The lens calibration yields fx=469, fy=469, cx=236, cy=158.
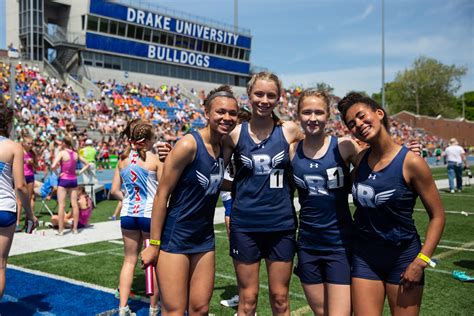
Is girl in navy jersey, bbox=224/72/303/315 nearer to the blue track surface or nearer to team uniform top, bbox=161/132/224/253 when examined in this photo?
team uniform top, bbox=161/132/224/253

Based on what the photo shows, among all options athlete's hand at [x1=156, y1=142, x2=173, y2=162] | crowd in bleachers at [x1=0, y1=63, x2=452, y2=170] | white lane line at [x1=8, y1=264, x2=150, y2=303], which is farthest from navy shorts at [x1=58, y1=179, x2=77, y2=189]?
crowd in bleachers at [x1=0, y1=63, x2=452, y2=170]

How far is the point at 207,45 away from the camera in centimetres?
4797

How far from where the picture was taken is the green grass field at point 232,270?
5.04 metres

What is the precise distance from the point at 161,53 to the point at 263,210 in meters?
42.0

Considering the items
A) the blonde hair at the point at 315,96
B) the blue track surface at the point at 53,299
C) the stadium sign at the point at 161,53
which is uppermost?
the stadium sign at the point at 161,53

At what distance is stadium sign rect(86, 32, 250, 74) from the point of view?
38.7 m

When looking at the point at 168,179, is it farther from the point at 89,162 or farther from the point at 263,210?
the point at 89,162

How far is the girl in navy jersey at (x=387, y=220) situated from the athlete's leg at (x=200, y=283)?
1.01 meters

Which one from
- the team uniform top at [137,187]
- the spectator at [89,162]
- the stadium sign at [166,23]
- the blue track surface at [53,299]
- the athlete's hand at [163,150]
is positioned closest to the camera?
the athlete's hand at [163,150]

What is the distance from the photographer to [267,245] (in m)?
3.40

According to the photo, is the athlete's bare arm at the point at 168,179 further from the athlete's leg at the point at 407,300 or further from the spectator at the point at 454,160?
the spectator at the point at 454,160

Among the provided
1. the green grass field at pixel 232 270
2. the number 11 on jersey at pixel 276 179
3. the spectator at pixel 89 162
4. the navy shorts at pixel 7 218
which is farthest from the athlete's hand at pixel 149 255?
the spectator at pixel 89 162

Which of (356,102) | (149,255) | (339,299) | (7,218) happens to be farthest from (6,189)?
(356,102)

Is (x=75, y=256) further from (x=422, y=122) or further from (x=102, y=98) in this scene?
(x=422, y=122)
